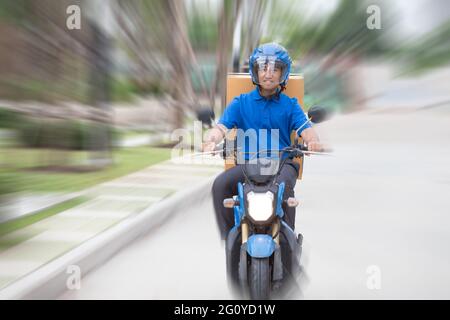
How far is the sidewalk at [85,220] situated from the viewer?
4012 millimetres

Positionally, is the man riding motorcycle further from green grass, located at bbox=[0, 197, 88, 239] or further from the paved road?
green grass, located at bbox=[0, 197, 88, 239]

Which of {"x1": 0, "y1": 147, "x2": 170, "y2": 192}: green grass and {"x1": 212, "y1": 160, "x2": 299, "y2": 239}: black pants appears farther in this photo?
{"x1": 0, "y1": 147, "x2": 170, "y2": 192}: green grass

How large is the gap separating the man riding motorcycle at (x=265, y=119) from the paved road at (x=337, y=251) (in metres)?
0.54

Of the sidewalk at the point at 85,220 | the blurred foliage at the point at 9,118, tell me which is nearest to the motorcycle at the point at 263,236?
the sidewalk at the point at 85,220

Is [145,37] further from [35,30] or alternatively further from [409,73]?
[409,73]

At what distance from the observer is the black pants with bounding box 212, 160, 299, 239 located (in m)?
3.32

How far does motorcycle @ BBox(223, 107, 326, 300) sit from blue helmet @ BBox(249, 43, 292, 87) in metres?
0.40

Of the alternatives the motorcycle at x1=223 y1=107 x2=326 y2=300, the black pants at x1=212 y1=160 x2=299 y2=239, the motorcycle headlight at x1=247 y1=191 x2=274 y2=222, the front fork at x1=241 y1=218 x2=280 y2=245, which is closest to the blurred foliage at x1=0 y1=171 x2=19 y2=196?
the black pants at x1=212 y1=160 x2=299 y2=239

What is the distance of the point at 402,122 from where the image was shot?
3147 cm

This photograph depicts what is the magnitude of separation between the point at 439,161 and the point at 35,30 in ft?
29.8

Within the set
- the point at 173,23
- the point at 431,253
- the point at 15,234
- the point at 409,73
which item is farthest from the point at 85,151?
the point at 409,73

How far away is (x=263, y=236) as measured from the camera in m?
2.94

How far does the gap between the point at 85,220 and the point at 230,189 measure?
94.7 inches
